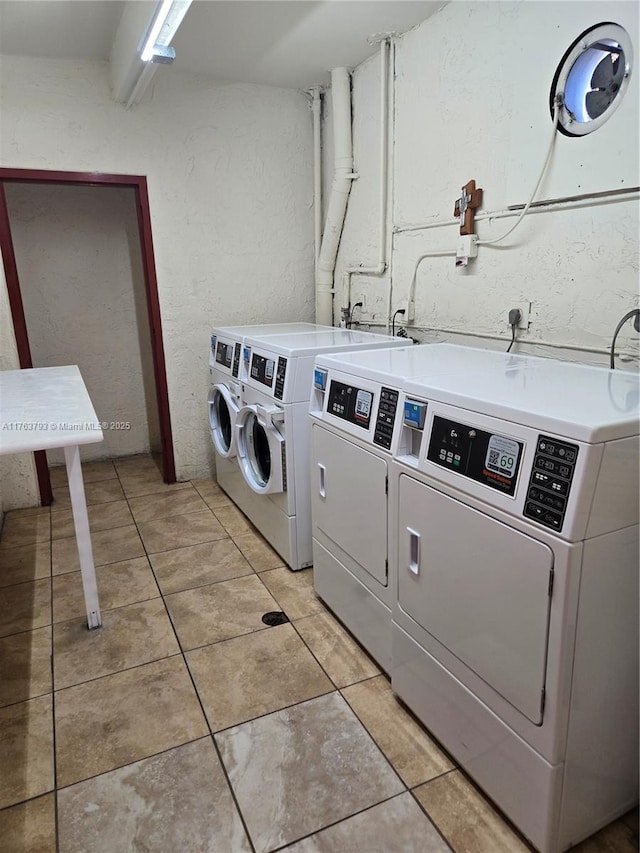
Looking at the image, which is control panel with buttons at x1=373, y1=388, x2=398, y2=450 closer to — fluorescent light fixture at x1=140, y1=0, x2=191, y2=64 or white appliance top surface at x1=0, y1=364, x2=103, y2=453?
white appliance top surface at x1=0, y1=364, x2=103, y2=453

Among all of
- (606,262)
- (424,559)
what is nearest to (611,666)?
(424,559)

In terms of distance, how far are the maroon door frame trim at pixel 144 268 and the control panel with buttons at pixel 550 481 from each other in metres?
3.05

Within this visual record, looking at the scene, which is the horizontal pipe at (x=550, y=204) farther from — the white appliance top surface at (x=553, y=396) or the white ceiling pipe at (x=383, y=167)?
the white appliance top surface at (x=553, y=396)

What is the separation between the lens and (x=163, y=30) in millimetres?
2373

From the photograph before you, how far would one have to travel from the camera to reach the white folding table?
75.5 inches

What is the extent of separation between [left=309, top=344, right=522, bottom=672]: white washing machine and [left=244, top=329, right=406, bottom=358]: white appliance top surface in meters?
0.30

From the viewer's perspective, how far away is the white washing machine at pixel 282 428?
2543mm

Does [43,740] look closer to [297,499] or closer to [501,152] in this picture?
[297,499]

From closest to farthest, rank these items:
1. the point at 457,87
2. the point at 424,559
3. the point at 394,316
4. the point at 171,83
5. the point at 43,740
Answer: the point at 424,559, the point at 43,740, the point at 457,87, the point at 394,316, the point at 171,83

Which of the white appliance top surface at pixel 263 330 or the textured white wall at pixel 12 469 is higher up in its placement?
the white appliance top surface at pixel 263 330

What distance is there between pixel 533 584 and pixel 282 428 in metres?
1.51

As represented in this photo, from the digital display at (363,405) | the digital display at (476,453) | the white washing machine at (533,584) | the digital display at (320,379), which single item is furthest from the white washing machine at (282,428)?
the digital display at (476,453)

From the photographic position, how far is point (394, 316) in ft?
10.5

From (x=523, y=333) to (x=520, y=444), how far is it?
1.22 metres
